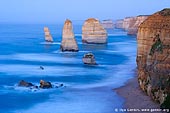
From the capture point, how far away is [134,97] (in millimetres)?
35938

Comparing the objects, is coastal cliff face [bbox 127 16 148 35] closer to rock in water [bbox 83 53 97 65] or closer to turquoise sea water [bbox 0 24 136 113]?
turquoise sea water [bbox 0 24 136 113]

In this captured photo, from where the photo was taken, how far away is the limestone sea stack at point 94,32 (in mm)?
97062

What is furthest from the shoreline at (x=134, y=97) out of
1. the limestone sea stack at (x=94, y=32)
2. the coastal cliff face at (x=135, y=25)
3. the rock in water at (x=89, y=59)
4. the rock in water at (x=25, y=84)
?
the coastal cliff face at (x=135, y=25)

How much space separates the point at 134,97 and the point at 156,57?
4.86 meters

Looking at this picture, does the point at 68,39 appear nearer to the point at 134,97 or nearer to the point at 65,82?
the point at 65,82

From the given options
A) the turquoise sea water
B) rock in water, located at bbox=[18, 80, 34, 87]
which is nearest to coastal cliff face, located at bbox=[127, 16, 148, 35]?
the turquoise sea water

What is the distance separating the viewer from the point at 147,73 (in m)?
35.4

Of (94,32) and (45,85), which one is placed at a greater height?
(94,32)

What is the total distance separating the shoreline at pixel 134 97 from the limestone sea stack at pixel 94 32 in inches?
2109

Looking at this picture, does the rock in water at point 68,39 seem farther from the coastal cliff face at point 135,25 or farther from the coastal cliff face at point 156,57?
the coastal cliff face at point 135,25

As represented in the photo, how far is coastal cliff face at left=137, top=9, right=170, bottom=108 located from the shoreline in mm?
545

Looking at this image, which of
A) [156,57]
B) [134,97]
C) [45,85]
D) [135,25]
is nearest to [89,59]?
[45,85]

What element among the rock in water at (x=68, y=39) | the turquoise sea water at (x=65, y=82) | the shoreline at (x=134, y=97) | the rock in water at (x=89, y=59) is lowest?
the turquoise sea water at (x=65, y=82)

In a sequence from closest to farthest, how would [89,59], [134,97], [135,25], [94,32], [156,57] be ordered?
[156,57]
[134,97]
[89,59]
[94,32]
[135,25]
